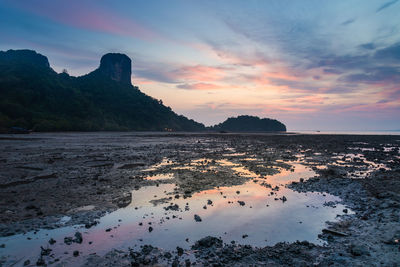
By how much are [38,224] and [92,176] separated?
8551 mm

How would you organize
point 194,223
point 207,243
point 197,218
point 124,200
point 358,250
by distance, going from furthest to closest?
point 124,200
point 197,218
point 194,223
point 207,243
point 358,250

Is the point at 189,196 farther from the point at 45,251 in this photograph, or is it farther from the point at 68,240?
the point at 45,251

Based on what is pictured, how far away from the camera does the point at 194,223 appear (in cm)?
850

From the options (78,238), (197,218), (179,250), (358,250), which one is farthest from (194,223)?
(358,250)

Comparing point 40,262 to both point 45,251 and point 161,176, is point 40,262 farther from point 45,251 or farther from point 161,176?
point 161,176

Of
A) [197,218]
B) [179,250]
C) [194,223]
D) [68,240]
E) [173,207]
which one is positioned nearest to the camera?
[179,250]

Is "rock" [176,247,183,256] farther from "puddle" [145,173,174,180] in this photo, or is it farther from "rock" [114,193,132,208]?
"puddle" [145,173,174,180]

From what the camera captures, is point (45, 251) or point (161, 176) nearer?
point (45, 251)

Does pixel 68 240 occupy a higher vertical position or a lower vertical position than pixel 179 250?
lower

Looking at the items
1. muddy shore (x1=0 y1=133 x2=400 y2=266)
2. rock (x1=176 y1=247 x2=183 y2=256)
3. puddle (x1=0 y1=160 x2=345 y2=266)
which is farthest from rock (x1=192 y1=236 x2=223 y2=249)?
rock (x1=176 y1=247 x2=183 y2=256)

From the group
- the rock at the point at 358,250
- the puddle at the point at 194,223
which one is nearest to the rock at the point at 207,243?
the puddle at the point at 194,223

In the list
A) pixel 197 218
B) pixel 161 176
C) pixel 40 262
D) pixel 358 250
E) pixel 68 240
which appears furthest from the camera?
pixel 161 176

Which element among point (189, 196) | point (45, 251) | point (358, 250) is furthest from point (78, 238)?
point (358, 250)

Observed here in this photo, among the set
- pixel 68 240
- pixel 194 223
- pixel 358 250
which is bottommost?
pixel 68 240
